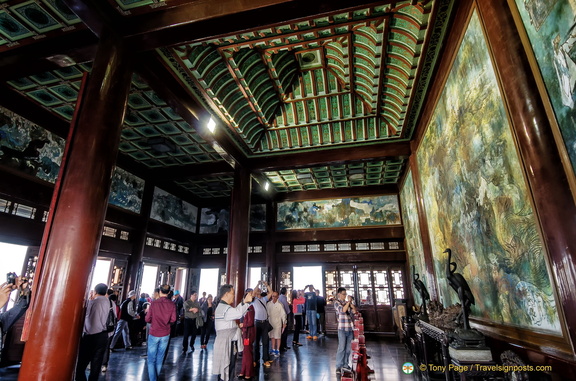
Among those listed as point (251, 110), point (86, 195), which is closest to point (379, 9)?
point (251, 110)

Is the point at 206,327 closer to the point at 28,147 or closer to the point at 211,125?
the point at 211,125

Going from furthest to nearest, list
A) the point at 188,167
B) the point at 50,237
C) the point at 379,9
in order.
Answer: the point at 188,167
the point at 379,9
the point at 50,237

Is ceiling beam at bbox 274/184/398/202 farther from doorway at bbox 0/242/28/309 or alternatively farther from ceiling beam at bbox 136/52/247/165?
doorway at bbox 0/242/28/309

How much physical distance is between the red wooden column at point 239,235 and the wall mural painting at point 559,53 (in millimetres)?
8192

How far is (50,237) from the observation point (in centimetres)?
395

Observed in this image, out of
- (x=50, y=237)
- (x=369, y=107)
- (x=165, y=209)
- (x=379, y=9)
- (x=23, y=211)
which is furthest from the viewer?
(x=165, y=209)

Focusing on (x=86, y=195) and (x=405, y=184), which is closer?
(x=86, y=195)

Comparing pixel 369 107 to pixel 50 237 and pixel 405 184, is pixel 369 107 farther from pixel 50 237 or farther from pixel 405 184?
pixel 50 237

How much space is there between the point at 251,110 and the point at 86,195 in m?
5.39

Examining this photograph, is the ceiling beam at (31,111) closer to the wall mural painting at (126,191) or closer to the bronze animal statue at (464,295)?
the wall mural painting at (126,191)

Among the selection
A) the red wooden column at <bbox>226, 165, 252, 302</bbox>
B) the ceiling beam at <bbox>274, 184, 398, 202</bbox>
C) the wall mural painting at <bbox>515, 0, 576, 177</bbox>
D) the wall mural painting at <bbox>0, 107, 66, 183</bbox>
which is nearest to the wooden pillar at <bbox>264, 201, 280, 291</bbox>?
the ceiling beam at <bbox>274, 184, 398, 202</bbox>

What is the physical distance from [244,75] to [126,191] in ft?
21.3

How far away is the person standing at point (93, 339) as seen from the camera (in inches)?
194

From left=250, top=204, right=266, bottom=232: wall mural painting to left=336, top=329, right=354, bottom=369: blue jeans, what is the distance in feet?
28.8
